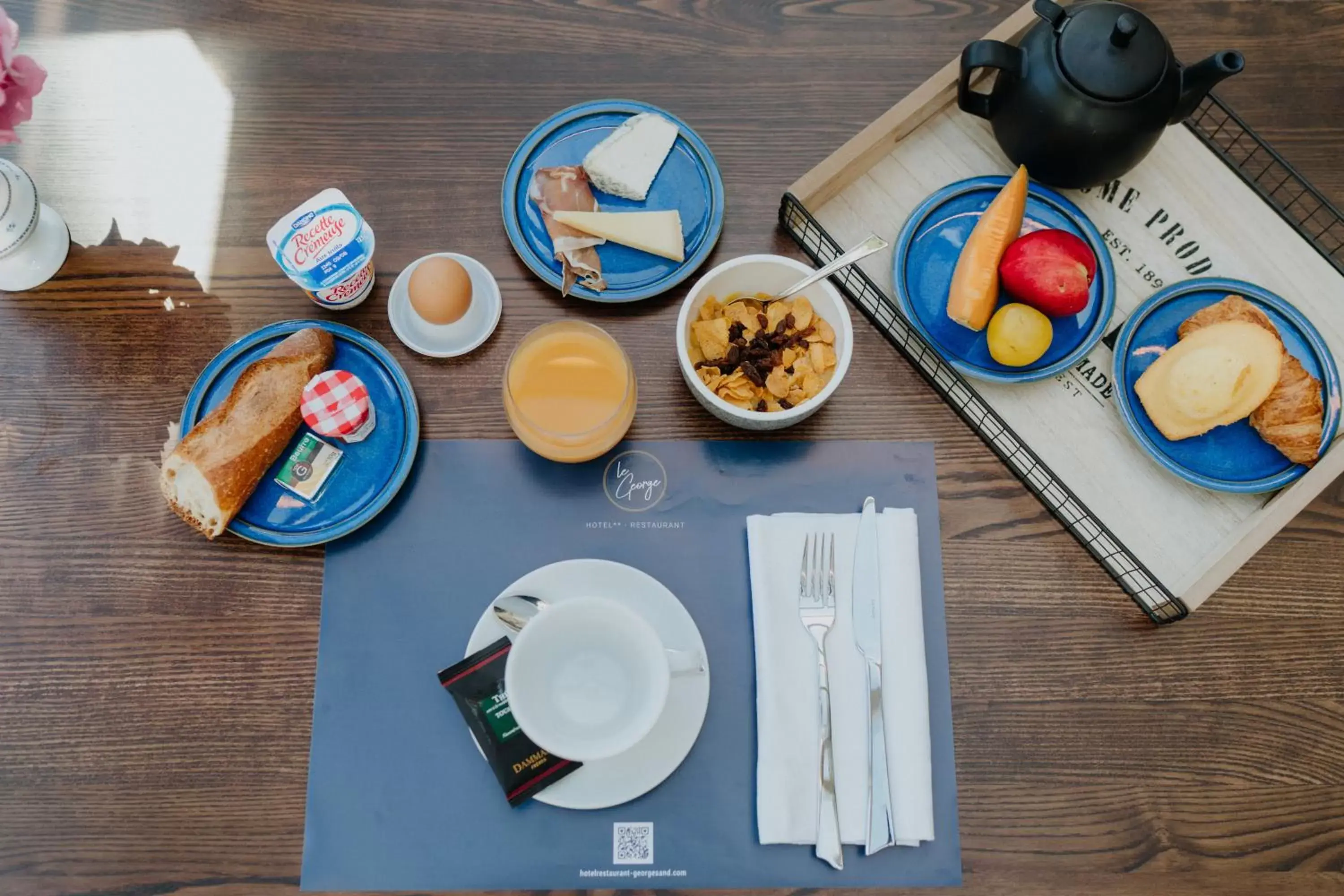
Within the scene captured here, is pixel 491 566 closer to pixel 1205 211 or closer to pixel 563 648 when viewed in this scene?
pixel 563 648

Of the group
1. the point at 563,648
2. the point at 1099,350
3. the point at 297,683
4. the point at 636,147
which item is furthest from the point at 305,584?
the point at 1099,350

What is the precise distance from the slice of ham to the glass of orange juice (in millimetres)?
80

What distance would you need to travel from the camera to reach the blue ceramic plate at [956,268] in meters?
0.96

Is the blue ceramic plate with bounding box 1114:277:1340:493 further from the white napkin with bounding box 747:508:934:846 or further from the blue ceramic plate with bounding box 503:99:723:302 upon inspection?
the blue ceramic plate with bounding box 503:99:723:302

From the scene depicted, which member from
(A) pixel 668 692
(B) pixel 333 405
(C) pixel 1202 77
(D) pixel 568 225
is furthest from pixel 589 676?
(C) pixel 1202 77

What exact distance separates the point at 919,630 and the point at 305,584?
68 cm

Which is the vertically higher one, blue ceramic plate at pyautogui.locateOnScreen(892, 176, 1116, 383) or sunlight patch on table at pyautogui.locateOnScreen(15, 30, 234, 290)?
blue ceramic plate at pyautogui.locateOnScreen(892, 176, 1116, 383)

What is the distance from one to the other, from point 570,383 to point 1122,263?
679 millimetres

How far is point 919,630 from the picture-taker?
93cm

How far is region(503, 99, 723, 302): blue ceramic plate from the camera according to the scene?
3.26 ft

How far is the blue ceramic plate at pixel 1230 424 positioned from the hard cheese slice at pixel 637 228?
1.70 feet

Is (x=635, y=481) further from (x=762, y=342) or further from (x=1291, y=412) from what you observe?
(x=1291, y=412)

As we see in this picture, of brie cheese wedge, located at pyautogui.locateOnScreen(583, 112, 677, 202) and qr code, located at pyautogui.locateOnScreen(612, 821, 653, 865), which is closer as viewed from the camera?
qr code, located at pyautogui.locateOnScreen(612, 821, 653, 865)

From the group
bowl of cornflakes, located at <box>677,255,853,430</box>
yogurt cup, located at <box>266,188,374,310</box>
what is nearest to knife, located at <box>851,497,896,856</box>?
bowl of cornflakes, located at <box>677,255,853,430</box>
